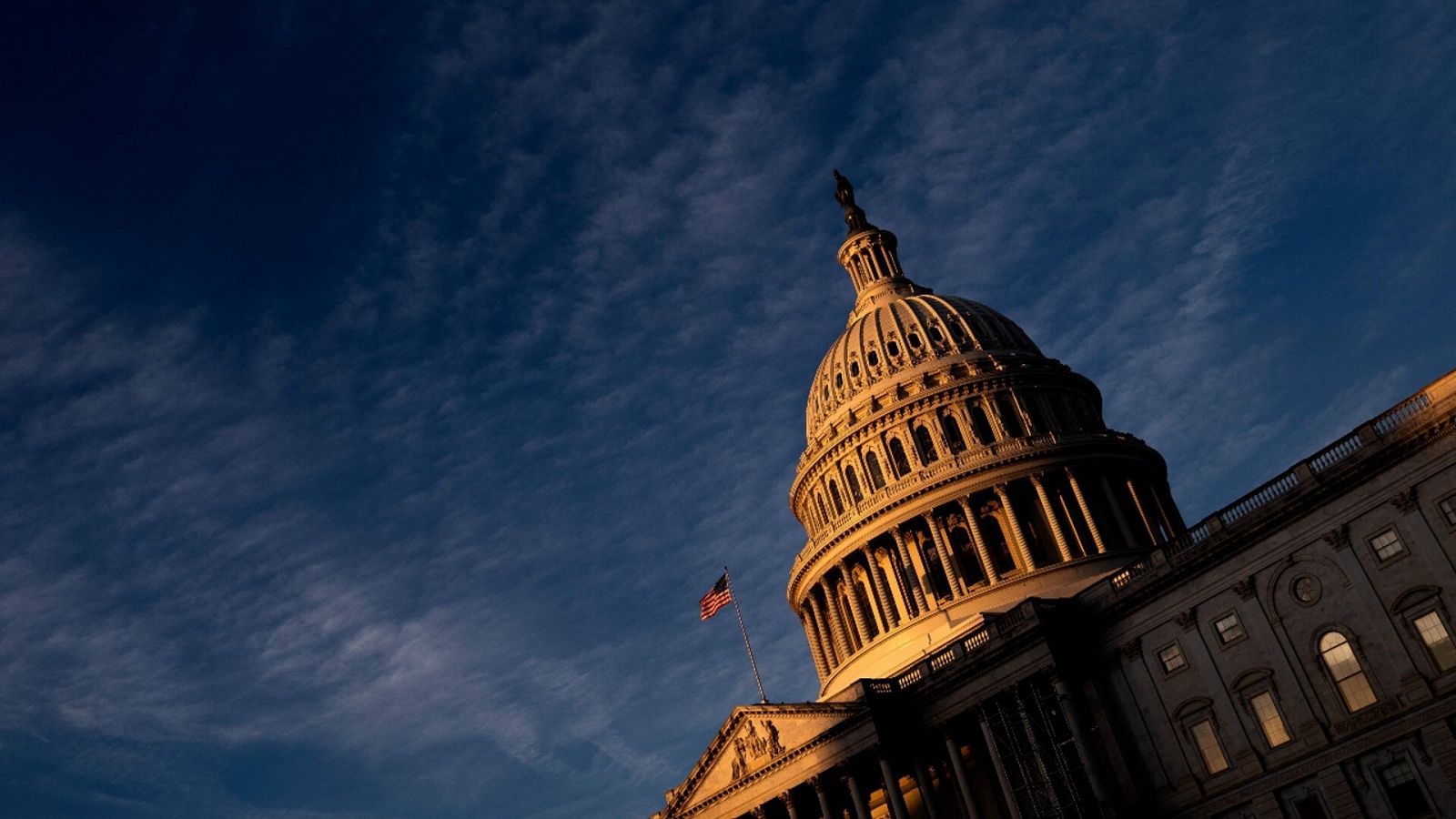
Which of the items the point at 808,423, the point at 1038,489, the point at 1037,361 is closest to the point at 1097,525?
the point at 1038,489

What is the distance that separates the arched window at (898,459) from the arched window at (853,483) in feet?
10.3

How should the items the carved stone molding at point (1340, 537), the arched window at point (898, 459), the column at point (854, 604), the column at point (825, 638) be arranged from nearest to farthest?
the carved stone molding at point (1340, 537), the column at point (854, 604), the arched window at point (898, 459), the column at point (825, 638)

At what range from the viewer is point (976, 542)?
75375 millimetres

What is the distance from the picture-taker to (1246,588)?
45.9 metres

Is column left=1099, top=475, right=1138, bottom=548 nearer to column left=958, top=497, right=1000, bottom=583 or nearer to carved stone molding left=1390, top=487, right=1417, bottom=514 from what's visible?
column left=958, top=497, right=1000, bottom=583

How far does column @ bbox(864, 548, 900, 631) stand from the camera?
7819 cm

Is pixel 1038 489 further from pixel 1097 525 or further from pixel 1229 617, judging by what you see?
pixel 1229 617

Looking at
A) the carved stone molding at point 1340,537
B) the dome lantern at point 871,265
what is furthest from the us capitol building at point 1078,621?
the dome lantern at point 871,265

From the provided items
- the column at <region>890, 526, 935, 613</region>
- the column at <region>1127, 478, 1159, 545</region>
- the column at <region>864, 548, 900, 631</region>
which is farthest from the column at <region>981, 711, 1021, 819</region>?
the column at <region>1127, 478, 1159, 545</region>

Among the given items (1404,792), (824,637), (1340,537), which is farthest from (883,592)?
(1404,792)

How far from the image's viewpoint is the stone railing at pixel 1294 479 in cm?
4144

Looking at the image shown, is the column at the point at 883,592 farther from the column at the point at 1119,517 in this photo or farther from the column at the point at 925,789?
the column at the point at 925,789

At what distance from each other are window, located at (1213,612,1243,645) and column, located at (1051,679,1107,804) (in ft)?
22.3

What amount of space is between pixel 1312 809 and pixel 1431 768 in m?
4.69
